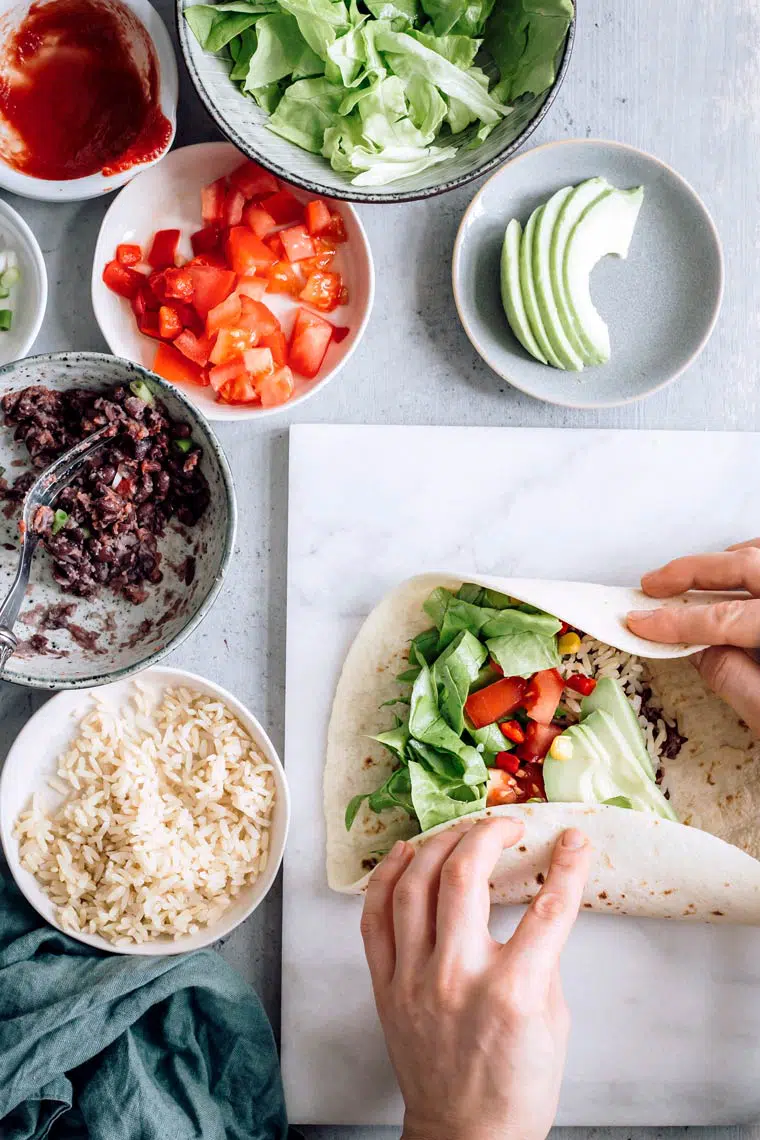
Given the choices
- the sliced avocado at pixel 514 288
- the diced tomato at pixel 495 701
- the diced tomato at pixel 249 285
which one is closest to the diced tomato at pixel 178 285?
the diced tomato at pixel 249 285

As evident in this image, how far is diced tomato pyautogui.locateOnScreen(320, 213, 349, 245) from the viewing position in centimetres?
241

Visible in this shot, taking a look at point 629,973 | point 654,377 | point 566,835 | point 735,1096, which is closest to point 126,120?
point 654,377

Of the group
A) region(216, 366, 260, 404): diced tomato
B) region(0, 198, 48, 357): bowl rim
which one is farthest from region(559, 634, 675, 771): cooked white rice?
region(0, 198, 48, 357): bowl rim

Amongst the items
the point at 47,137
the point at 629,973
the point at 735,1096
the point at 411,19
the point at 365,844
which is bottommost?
the point at 735,1096

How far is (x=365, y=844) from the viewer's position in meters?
2.34

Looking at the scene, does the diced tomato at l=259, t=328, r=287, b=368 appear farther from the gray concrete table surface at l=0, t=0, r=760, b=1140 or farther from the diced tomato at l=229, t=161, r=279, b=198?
the diced tomato at l=229, t=161, r=279, b=198

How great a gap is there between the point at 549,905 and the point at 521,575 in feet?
2.62

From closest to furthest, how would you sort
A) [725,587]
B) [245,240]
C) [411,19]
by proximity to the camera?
[411,19] → [725,587] → [245,240]

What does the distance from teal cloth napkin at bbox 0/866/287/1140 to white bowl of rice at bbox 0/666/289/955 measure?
8 centimetres

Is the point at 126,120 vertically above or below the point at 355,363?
above

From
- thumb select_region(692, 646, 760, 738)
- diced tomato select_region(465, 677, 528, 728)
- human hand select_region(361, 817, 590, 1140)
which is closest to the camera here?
human hand select_region(361, 817, 590, 1140)

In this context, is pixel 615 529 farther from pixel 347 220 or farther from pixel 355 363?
pixel 347 220

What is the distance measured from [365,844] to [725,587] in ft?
3.28

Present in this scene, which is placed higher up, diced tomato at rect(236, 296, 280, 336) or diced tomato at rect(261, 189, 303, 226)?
diced tomato at rect(261, 189, 303, 226)
